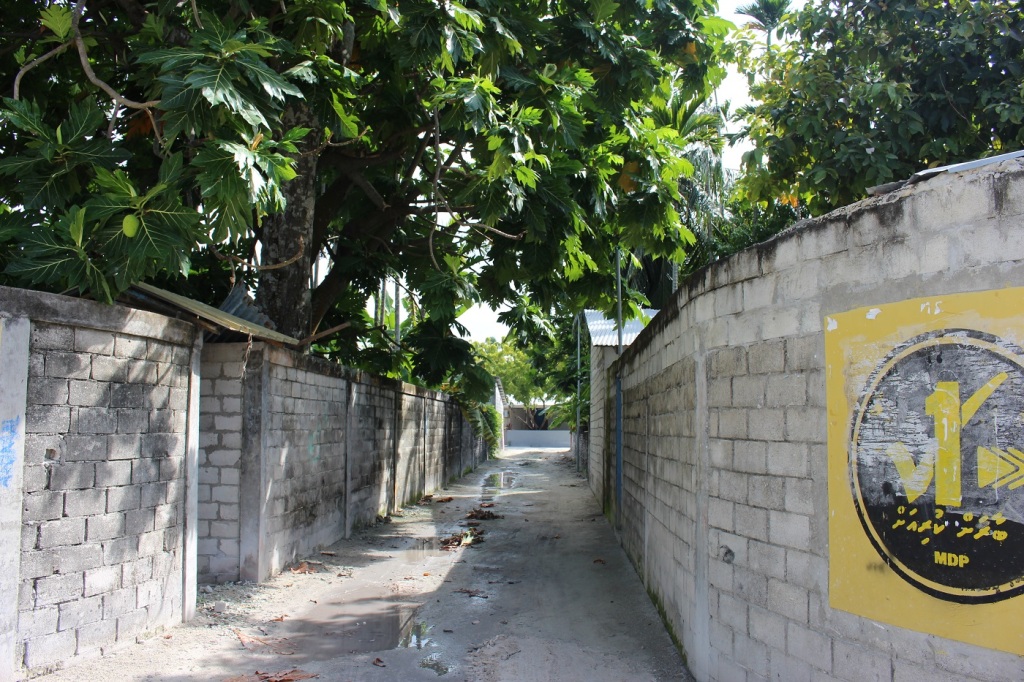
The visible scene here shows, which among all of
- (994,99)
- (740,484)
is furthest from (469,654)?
(994,99)

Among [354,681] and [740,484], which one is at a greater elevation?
[740,484]

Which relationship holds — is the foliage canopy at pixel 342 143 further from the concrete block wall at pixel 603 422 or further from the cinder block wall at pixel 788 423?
the cinder block wall at pixel 788 423

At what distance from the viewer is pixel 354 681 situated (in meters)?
5.17

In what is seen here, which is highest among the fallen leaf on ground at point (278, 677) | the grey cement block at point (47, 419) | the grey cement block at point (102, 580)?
the grey cement block at point (47, 419)

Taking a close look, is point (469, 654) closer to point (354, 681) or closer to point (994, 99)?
point (354, 681)

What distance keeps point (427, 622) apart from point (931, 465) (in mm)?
4677

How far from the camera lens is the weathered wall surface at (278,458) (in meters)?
7.55

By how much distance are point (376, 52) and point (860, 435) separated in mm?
7080

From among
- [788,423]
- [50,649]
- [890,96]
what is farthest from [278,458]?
[890,96]

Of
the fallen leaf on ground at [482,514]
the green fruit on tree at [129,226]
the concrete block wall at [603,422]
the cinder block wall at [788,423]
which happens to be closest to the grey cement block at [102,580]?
the green fruit on tree at [129,226]

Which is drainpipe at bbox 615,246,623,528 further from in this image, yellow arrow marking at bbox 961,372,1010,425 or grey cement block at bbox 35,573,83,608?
yellow arrow marking at bbox 961,372,1010,425

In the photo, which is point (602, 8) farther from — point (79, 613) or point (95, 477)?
point (79, 613)

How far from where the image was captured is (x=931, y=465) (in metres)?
3.35

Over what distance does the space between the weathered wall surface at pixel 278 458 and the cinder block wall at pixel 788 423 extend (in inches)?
165
